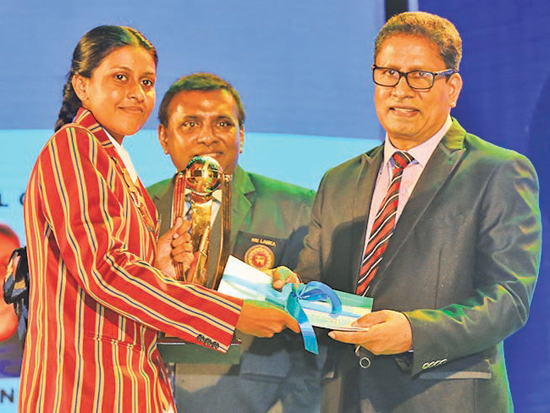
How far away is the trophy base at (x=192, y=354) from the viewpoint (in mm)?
3098

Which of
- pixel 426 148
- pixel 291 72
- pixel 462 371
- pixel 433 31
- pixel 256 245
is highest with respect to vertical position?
pixel 433 31

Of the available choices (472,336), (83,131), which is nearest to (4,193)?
(83,131)

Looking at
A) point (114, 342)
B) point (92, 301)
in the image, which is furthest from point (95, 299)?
point (114, 342)

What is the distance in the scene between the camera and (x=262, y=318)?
8.75ft

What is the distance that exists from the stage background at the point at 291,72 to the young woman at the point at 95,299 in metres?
0.85

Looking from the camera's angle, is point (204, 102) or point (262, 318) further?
point (204, 102)

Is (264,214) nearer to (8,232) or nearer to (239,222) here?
(239,222)

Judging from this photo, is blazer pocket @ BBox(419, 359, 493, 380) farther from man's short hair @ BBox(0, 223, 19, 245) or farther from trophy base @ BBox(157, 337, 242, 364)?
man's short hair @ BBox(0, 223, 19, 245)

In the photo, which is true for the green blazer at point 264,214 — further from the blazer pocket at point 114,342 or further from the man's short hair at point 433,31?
the blazer pocket at point 114,342

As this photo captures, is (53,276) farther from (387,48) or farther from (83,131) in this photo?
(387,48)

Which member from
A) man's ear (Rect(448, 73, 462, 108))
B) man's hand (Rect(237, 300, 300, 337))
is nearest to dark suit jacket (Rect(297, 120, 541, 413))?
man's ear (Rect(448, 73, 462, 108))

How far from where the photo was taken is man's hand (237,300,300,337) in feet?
8.46

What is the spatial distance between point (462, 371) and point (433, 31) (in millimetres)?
1232

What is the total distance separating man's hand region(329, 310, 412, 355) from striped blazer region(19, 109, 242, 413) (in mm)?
519
